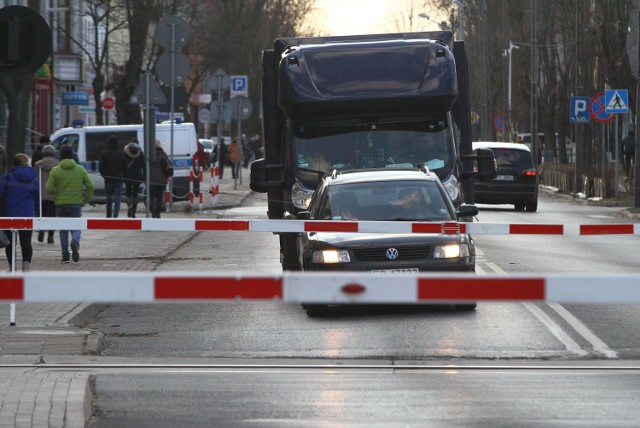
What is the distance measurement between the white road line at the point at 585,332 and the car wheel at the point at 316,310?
6.82ft

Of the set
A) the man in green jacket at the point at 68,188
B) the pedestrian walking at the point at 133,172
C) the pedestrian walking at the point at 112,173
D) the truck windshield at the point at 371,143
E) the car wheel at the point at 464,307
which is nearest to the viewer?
the car wheel at the point at 464,307

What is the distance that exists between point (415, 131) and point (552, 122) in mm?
54936

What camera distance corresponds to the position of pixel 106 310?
15094mm

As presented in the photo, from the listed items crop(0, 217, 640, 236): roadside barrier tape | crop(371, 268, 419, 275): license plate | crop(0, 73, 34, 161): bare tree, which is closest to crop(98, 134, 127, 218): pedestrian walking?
crop(0, 73, 34, 161): bare tree

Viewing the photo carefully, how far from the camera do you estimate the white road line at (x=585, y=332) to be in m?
11.4

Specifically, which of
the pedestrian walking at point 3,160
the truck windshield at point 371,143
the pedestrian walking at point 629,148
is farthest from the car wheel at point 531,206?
the truck windshield at point 371,143

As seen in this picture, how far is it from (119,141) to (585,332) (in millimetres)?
24442

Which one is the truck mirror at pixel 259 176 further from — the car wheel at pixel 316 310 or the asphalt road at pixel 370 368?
the car wheel at pixel 316 310

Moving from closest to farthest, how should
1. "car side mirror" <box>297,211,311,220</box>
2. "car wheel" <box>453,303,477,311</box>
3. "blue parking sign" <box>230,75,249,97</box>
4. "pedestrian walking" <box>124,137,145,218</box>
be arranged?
"car wheel" <box>453,303,477,311</box>
"car side mirror" <box>297,211,311,220</box>
"pedestrian walking" <box>124,137,145,218</box>
"blue parking sign" <box>230,75,249,97</box>

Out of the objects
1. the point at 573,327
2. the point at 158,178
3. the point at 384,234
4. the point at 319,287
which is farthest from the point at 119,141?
the point at 319,287

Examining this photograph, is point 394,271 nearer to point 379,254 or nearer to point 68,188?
point 379,254

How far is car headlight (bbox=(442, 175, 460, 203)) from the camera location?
57.5 ft

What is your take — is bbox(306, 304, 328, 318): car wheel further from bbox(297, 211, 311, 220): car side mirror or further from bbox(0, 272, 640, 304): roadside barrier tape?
bbox(0, 272, 640, 304): roadside barrier tape

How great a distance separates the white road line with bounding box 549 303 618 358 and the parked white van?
22.5 meters
